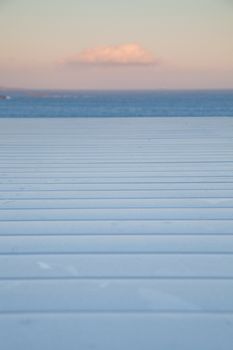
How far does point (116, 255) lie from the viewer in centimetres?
216

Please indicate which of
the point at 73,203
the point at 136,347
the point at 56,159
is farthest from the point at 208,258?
the point at 56,159

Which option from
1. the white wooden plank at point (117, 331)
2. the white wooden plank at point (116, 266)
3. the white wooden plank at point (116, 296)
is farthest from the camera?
the white wooden plank at point (116, 266)

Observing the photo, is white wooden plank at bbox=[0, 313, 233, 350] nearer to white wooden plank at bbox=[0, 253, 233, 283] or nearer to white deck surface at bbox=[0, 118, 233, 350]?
white deck surface at bbox=[0, 118, 233, 350]

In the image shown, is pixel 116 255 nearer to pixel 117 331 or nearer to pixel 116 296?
pixel 116 296

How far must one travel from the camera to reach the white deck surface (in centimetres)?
154

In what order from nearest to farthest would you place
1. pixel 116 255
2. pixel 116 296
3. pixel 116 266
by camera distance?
1. pixel 116 296
2. pixel 116 266
3. pixel 116 255

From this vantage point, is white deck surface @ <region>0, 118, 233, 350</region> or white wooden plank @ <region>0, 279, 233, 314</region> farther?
white wooden plank @ <region>0, 279, 233, 314</region>

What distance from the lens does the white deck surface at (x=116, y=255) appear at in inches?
60.7

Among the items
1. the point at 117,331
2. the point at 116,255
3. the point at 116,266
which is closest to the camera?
the point at 117,331

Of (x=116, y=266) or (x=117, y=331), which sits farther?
(x=116, y=266)

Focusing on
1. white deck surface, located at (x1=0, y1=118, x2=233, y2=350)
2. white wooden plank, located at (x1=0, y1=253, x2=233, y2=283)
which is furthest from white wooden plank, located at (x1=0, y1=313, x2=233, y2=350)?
white wooden plank, located at (x1=0, y1=253, x2=233, y2=283)

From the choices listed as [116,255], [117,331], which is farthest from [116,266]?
[117,331]

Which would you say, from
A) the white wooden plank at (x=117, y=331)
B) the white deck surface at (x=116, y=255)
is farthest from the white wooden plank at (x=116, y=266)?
the white wooden plank at (x=117, y=331)

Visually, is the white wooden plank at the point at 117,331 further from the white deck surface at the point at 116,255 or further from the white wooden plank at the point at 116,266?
the white wooden plank at the point at 116,266
